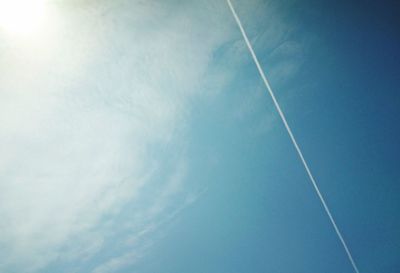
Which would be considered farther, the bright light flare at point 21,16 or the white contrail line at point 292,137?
the white contrail line at point 292,137

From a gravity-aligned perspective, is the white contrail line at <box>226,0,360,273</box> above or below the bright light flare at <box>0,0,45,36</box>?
below

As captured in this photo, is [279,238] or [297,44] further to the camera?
[279,238]

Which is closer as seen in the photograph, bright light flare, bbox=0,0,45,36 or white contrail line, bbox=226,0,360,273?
bright light flare, bbox=0,0,45,36

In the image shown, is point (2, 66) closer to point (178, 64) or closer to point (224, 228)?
point (178, 64)

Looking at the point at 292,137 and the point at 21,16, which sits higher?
the point at 21,16

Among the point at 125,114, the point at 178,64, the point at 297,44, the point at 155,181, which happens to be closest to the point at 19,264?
the point at 155,181

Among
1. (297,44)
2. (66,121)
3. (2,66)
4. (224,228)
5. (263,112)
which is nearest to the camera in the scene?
(2,66)

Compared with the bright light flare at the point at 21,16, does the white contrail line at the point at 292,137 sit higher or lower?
lower

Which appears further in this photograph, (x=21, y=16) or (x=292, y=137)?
(x=292, y=137)
